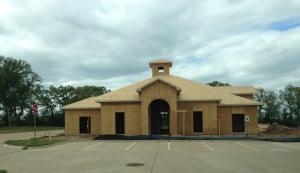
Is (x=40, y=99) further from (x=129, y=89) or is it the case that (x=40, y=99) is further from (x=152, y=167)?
(x=152, y=167)

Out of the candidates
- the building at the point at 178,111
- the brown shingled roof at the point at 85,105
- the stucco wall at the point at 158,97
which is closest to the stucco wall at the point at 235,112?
the building at the point at 178,111

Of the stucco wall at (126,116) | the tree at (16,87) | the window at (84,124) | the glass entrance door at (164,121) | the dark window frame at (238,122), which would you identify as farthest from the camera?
the tree at (16,87)

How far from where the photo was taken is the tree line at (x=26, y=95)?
8125 centimetres

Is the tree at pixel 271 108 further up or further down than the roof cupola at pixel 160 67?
further down

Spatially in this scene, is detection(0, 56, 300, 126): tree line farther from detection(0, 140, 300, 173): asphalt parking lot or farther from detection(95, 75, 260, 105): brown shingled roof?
detection(0, 140, 300, 173): asphalt parking lot

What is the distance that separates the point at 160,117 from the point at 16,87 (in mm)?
44154

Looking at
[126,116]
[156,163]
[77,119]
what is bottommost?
[156,163]

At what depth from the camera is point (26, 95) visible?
8444 centimetres

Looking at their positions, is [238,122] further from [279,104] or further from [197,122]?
[279,104]

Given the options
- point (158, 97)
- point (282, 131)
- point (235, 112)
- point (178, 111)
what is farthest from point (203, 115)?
point (282, 131)

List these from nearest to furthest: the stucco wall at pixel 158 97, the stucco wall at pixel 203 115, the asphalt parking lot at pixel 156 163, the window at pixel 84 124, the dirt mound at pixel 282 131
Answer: the asphalt parking lot at pixel 156 163
the stucco wall at pixel 158 97
the stucco wall at pixel 203 115
the dirt mound at pixel 282 131
the window at pixel 84 124

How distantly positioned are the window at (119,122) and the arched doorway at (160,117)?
4198 mm

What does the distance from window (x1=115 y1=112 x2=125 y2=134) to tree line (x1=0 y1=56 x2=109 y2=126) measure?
42855 millimetres

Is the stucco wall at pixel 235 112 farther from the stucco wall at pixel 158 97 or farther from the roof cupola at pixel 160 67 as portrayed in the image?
the roof cupola at pixel 160 67
